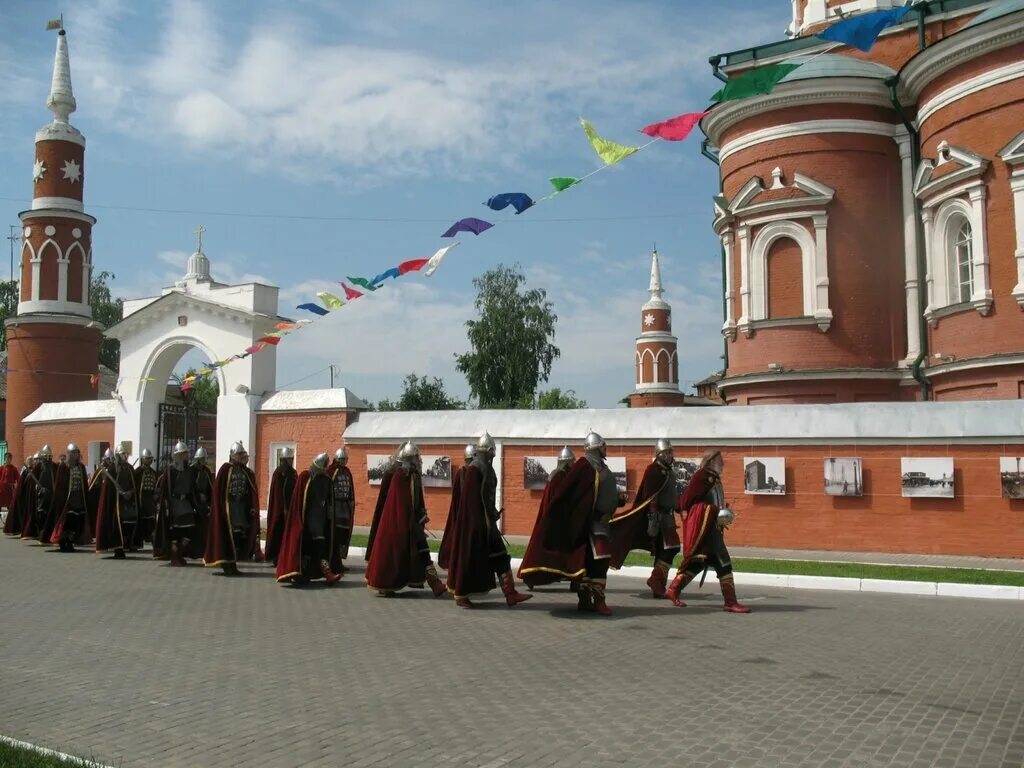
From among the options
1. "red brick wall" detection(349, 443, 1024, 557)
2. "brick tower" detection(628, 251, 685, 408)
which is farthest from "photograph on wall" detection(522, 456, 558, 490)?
"brick tower" detection(628, 251, 685, 408)

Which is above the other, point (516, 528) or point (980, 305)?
point (980, 305)

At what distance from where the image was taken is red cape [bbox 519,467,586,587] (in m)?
10.3

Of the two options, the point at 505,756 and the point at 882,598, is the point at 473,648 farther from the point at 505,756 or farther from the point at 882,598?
the point at 882,598

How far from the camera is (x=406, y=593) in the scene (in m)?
12.2

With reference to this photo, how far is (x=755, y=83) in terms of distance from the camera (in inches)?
426

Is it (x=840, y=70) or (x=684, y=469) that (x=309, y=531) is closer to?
(x=684, y=469)

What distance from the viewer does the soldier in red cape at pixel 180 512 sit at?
602 inches

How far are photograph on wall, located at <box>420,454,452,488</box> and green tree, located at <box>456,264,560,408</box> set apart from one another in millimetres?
32157

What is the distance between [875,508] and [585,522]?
819 cm

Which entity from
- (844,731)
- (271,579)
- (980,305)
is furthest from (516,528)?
(844,731)

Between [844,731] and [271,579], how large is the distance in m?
9.84

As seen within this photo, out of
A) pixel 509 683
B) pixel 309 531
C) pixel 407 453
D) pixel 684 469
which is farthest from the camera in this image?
pixel 684 469

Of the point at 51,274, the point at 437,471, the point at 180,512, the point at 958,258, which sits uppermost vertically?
the point at 51,274

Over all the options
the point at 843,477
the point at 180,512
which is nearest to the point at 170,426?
the point at 180,512
